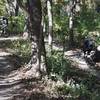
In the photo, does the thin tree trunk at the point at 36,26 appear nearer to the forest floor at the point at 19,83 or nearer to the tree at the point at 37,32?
the tree at the point at 37,32

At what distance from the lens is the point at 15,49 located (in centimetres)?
2412

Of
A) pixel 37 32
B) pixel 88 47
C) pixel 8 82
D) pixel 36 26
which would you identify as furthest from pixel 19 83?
pixel 88 47

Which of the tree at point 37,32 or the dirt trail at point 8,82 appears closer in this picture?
the dirt trail at point 8,82

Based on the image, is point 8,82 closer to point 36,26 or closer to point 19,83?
point 19,83

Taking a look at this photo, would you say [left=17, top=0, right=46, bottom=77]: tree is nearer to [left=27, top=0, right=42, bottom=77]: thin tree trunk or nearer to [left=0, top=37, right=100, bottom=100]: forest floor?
[left=27, top=0, right=42, bottom=77]: thin tree trunk

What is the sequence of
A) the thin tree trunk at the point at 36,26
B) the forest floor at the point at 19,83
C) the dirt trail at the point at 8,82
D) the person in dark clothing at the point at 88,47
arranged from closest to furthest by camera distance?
the forest floor at the point at 19,83
the dirt trail at the point at 8,82
the thin tree trunk at the point at 36,26
the person in dark clothing at the point at 88,47

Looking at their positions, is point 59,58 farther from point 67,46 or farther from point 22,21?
point 22,21

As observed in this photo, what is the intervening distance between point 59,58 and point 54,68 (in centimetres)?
277

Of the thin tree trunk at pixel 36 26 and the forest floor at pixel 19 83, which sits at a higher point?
the thin tree trunk at pixel 36 26

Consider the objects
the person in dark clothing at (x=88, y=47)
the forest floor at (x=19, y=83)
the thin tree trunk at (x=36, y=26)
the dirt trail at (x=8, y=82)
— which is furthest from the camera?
the person in dark clothing at (x=88, y=47)

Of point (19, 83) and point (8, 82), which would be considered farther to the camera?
point (8, 82)

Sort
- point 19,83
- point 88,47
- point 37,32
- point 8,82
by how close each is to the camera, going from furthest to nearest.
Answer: point 88,47
point 8,82
point 37,32
point 19,83

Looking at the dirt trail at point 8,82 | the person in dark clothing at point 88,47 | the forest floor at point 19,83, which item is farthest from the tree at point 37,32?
the person in dark clothing at point 88,47

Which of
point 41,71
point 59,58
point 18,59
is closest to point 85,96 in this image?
point 41,71
